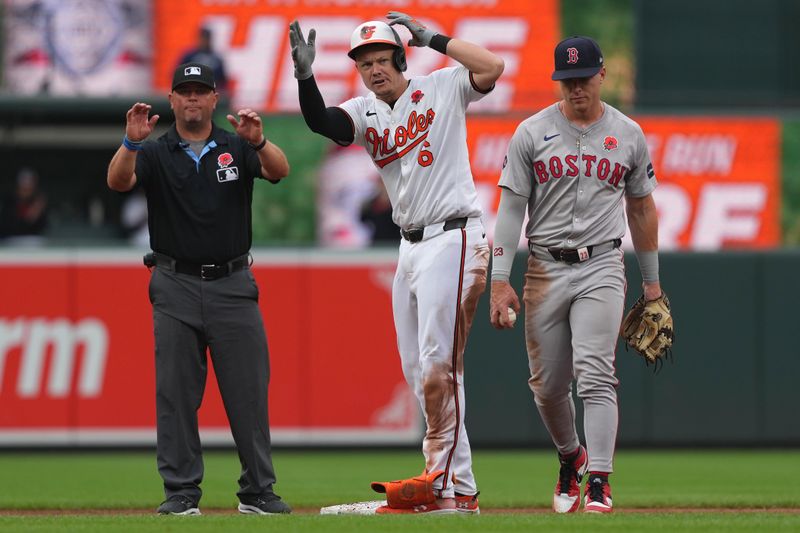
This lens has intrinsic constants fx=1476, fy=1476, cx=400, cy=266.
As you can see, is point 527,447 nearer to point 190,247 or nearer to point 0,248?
point 0,248

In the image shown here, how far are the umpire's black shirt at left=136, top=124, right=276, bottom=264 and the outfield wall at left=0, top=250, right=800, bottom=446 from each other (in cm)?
575

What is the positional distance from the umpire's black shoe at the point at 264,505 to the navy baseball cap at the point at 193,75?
1.82 metres

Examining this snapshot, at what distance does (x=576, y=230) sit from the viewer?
639 cm

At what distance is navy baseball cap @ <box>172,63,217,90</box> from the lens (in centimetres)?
640

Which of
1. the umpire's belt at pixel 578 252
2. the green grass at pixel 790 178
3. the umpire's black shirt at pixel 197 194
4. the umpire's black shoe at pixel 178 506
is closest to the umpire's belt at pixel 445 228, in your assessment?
the umpire's belt at pixel 578 252

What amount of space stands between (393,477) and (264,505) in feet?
10.8

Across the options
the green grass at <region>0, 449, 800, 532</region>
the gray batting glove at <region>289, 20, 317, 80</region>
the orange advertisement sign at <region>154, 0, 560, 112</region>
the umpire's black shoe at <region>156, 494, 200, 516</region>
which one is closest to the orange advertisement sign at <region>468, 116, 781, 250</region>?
the orange advertisement sign at <region>154, 0, 560, 112</region>

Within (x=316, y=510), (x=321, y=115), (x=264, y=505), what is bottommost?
(x=316, y=510)

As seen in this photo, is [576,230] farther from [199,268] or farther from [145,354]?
[145,354]

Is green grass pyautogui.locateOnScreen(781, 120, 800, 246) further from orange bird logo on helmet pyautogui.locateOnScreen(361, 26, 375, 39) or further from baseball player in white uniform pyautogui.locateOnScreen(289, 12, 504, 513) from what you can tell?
orange bird logo on helmet pyautogui.locateOnScreen(361, 26, 375, 39)

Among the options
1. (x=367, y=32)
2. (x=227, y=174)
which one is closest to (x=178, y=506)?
(x=227, y=174)

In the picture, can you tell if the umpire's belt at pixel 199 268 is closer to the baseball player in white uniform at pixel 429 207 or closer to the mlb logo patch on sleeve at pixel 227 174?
the mlb logo patch on sleeve at pixel 227 174

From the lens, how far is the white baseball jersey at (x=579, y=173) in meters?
6.38

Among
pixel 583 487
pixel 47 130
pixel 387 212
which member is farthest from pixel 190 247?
pixel 47 130
